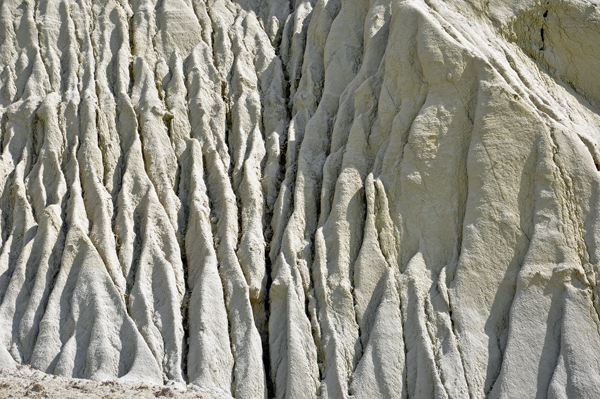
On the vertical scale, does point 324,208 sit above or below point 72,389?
above

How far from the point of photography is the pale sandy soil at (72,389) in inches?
388

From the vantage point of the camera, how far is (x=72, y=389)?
33.2 ft

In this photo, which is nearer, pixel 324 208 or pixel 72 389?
pixel 72 389

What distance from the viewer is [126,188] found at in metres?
13.4

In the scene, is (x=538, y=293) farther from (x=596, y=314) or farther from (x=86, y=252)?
(x=86, y=252)

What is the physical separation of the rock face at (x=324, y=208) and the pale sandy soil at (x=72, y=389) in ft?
1.28

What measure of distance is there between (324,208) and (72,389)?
5618mm

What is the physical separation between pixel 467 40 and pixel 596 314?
5976 mm

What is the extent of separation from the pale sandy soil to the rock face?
390mm

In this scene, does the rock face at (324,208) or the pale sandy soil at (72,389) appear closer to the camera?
the pale sandy soil at (72,389)

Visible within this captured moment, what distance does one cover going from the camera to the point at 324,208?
13.0m

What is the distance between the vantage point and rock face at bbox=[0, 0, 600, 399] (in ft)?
36.8

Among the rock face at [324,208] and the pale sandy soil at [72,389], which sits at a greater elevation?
the rock face at [324,208]

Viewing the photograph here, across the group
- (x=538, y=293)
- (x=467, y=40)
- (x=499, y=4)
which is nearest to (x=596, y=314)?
(x=538, y=293)
